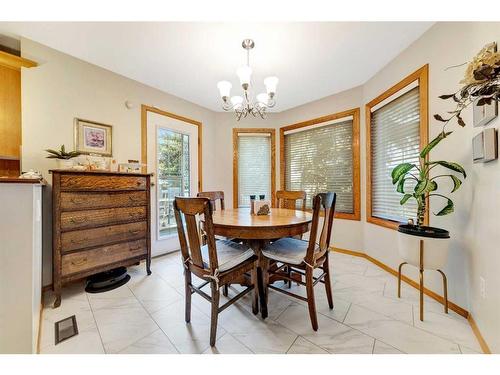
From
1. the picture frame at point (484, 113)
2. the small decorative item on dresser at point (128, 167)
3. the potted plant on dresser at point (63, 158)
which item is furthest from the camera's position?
the small decorative item on dresser at point (128, 167)

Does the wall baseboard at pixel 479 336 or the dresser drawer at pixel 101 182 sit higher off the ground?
the dresser drawer at pixel 101 182

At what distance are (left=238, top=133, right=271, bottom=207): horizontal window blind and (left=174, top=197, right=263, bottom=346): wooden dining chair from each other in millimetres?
2301

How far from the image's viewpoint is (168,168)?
3262mm

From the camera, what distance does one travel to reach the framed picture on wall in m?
2.33

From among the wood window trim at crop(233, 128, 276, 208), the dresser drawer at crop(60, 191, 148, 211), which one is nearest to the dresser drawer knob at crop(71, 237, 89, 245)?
the dresser drawer at crop(60, 191, 148, 211)

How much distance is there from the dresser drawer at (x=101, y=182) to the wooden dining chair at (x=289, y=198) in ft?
5.53

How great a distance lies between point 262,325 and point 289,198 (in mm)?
1459

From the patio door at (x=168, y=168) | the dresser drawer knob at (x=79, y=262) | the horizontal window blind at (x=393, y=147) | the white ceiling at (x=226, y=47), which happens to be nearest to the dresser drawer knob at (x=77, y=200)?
the dresser drawer knob at (x=79, y=262)

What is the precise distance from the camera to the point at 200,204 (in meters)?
1.33

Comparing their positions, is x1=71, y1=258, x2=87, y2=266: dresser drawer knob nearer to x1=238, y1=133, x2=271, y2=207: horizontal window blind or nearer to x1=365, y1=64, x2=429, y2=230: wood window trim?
x1=238, y1=133, x2=271, y2=207: horizontal window blind

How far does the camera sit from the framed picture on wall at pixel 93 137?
7.66ft

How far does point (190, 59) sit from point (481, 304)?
328cm

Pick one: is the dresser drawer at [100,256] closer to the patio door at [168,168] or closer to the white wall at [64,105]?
the white wall at [64,105]
